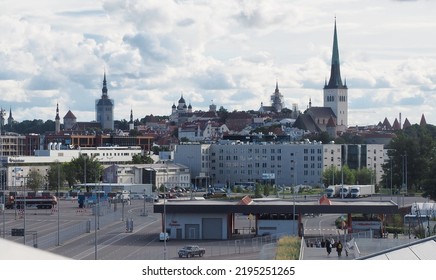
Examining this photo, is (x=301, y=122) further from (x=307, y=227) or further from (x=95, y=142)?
(x=307, y=227)

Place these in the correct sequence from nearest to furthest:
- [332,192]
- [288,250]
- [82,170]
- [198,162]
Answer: [288,250], [332,192], [82,170], [198,162]

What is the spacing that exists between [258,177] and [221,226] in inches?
1422

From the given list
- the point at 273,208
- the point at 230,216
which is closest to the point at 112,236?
the point at 230,216

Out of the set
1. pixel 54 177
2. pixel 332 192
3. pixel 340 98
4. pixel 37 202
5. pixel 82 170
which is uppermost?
pixel 340 98

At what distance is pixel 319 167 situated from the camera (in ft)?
197

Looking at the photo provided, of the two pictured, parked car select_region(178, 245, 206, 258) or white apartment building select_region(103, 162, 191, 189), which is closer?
parked car select_region(178, 245, 206, 258)

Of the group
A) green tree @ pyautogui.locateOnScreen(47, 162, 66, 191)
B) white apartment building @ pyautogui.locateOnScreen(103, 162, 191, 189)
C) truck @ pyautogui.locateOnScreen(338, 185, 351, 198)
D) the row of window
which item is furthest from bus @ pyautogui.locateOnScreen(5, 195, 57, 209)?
the row of window

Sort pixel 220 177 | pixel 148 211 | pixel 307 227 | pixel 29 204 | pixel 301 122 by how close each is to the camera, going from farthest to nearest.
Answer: pixel 301 122 < pixel 220 177 < pixel 29 204 < pixel 148 211 < pixel 307 227

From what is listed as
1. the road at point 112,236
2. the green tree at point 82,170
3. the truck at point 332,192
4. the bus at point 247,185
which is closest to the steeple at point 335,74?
the bus at point 247,185

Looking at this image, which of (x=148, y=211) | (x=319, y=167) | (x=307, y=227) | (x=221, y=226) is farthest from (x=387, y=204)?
(x=319, y=167)

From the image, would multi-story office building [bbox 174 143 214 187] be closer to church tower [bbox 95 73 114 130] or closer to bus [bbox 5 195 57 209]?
bus [bbox 5 195 57 209]

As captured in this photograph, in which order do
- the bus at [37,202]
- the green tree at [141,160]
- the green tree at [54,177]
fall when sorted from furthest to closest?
the green tree at [141,160]
the green tree at [54,177]
the bus at [37,202]

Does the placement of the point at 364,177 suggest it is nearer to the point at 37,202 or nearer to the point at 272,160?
the point at 272,160

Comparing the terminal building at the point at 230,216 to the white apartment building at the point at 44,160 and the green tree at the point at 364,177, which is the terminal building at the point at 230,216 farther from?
the white apartment building at the point at 44,160
